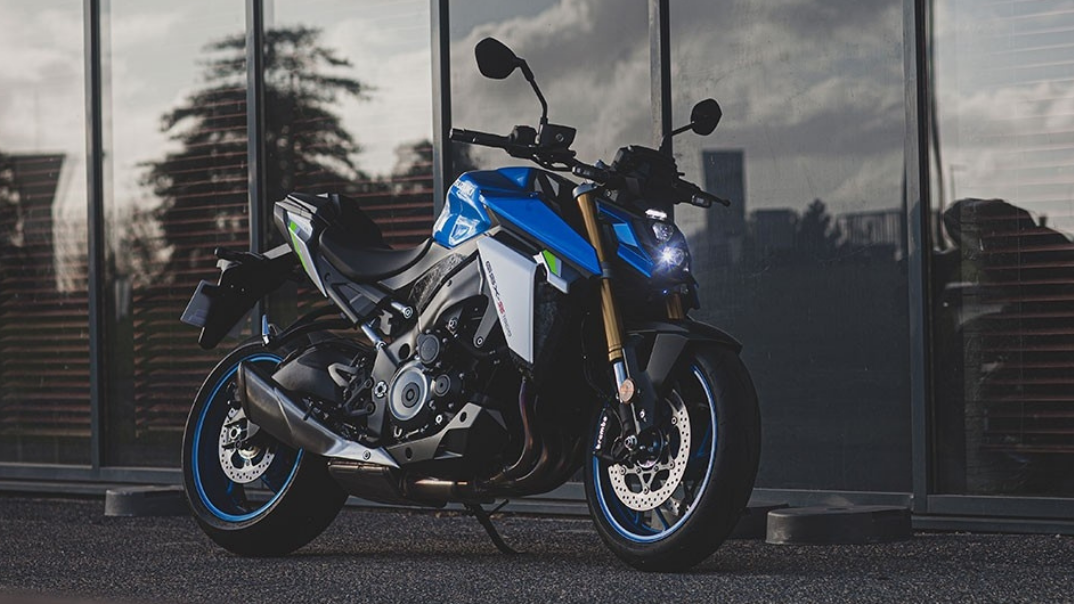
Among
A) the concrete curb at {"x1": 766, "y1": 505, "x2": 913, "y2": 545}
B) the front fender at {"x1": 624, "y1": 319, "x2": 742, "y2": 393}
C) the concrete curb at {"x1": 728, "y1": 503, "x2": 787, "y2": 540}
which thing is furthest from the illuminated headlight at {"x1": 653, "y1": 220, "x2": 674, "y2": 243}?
the concrete curb at {"x1": 728, "y1": 503, "x2": 787, "y2": 540}

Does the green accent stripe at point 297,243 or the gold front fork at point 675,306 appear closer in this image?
the gold front fork at point 675,306

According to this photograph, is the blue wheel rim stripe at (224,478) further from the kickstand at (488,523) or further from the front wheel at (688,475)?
the front wheel at (688,475)

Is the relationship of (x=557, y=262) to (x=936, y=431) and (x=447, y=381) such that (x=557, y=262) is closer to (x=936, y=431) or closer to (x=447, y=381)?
(x=447, y=381)

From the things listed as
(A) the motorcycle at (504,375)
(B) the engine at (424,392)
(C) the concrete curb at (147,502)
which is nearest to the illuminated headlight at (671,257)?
(A) the motorcycle at (504,375)

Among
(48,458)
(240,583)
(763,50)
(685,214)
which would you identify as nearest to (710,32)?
(763,50)

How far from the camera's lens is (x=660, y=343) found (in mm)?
4531

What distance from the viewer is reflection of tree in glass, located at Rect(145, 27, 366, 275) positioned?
790 centimetres

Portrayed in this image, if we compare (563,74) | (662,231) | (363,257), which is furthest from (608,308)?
(563,74)

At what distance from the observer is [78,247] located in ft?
28.8

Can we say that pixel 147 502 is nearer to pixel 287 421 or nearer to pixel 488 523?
pixel 287 421

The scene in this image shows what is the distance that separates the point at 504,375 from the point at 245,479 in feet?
3.84

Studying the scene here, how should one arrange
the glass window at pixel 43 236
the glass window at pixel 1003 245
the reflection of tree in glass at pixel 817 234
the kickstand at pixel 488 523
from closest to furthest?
the kickstand at pixel 488 523
the glass window at pixel 1003 245
the reflection of tree in glass at pixel 817 234
the glass window at pixel 43 236

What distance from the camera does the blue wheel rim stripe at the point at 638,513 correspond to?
439 cm

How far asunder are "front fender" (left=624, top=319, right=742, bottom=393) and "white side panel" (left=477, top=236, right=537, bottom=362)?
0.32 meters
